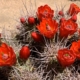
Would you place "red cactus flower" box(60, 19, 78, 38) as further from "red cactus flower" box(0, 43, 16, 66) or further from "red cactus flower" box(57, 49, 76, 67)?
"red cactus flower" box(0, 43, 16, 66)

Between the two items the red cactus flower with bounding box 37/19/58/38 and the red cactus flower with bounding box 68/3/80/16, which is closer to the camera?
the red cactus flower with bounding box 37/19/58/38

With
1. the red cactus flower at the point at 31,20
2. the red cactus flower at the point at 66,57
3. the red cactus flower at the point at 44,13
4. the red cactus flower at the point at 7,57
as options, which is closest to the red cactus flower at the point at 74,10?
the red cactus flower at the point at 44,13

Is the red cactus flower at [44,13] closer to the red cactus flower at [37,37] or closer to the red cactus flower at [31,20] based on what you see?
the red cactus flower at [31,20]

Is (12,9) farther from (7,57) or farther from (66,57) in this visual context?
(66,57)

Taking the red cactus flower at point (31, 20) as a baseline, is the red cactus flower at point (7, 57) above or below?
below

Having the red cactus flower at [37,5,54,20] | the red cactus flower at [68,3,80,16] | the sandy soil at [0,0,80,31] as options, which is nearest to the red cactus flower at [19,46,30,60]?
the red cactus flower at [37,5,54,20]

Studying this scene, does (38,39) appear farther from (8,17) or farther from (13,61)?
(8,17)

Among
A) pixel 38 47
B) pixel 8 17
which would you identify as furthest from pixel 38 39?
pixel 8 17
